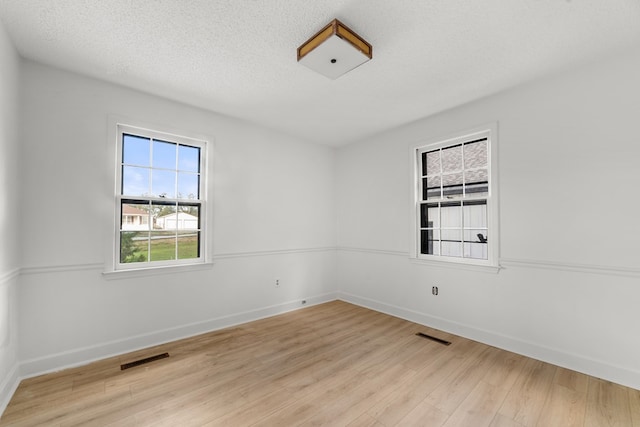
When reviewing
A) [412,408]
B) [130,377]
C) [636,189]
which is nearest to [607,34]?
[636,189]

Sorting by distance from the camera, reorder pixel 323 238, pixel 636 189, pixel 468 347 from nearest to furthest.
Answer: pixel 636 189, pixel 468 347, pixel 323 238

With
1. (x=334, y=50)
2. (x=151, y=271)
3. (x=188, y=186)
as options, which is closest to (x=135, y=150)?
(x=188, y=186)

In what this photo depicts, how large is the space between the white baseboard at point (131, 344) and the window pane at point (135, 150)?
74.5 inches

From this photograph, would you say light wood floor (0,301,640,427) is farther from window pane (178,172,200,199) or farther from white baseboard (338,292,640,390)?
window pane (178,172,200,199)

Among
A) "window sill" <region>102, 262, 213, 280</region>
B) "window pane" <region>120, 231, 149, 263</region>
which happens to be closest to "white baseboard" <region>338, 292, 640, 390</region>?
Result: "window sill" <region>102, 262, 213, 280</region>

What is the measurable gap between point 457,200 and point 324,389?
8.60 feet

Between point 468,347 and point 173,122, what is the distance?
13.8 ft

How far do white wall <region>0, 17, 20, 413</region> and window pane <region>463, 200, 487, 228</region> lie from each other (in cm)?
436

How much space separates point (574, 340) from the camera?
2533 mm

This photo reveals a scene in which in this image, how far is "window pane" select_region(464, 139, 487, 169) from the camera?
326cm

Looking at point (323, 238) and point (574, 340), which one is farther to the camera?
point (323, 238)

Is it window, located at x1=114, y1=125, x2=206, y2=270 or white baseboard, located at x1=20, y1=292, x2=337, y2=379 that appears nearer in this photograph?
white baseboard, located at x1=20, y1=292, x2=337, y2=379

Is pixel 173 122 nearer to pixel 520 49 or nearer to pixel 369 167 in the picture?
pixel 369 167

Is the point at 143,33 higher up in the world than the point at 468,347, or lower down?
higher up
